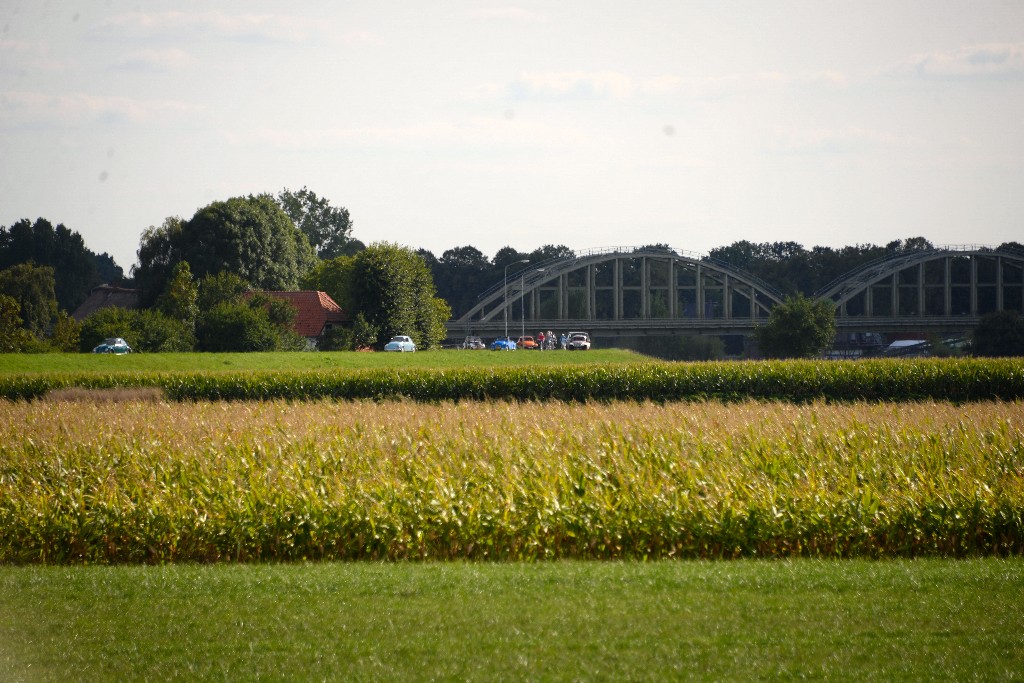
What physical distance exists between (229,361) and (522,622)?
4613cm

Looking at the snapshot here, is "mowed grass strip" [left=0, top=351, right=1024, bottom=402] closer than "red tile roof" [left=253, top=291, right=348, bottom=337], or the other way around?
"mowed grass strip" [left=0, top=351, right=1024, bottom=402]

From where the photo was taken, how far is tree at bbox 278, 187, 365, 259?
15525cm

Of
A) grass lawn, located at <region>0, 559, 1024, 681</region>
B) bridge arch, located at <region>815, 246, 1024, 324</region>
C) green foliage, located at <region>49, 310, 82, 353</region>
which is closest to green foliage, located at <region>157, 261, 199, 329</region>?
green foliage, located at <region>49, 310, 82, 353</region>

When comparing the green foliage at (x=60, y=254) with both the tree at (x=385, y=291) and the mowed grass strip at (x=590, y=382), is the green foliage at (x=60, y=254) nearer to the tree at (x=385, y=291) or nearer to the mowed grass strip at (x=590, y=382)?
the tree at (x=385, y=291)

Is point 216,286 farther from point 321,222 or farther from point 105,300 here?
point 321,222

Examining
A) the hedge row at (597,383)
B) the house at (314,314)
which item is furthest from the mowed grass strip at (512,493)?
the house at (314,314)

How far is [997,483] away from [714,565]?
5.38 metres

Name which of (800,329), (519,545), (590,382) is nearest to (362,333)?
(590,382)

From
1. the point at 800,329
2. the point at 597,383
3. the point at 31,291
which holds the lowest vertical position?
the point at 597,383

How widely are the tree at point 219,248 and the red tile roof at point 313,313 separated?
10027 millimetres

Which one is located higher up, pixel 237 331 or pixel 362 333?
pixel 237 331

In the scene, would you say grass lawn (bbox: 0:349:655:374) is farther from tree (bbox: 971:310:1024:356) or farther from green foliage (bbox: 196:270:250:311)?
tree (bbox: 971:310:1024:356)

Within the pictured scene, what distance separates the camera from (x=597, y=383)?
40094 mm

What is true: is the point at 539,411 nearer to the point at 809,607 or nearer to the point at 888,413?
the point at 888,413
